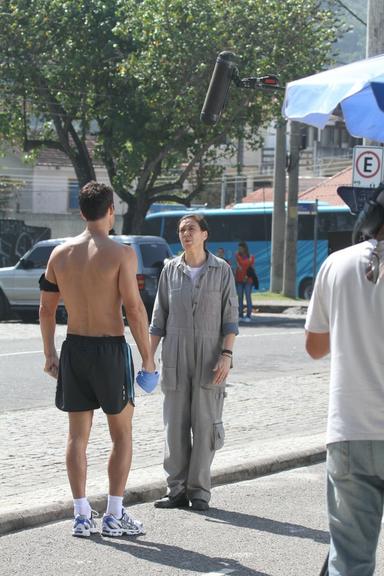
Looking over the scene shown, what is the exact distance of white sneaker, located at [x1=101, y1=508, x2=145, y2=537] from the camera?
6.57 meters

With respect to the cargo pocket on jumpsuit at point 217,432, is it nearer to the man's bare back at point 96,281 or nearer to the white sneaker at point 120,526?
the white sneaker at point 120,526

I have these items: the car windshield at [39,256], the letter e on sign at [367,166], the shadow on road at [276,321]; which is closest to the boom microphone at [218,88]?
the letter e on sign at [367,166]

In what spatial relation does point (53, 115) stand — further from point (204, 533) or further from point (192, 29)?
point (204, 533)

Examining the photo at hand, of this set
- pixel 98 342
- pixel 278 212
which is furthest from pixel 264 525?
pixel 278 212

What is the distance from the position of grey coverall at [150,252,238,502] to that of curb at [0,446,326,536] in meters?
0.30

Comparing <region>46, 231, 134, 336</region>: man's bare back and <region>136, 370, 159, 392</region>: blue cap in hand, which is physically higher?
<region>46, 231, 134, 336</region>: man's bare back

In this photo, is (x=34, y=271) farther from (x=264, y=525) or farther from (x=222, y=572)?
(x=222, y=572)

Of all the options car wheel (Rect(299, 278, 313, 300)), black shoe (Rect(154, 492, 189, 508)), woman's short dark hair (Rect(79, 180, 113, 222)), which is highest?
woman's short dark hair (Rect(79, 180, 113, 222))

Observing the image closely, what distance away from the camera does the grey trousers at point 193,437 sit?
737 cm

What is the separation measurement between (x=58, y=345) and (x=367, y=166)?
6597 millimetres

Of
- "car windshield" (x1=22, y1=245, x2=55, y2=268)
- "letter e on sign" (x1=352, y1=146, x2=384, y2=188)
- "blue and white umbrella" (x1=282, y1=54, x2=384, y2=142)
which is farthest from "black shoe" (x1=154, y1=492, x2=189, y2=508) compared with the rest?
"car windshield" (x1=22, y1=245, x2=55, y2=268)

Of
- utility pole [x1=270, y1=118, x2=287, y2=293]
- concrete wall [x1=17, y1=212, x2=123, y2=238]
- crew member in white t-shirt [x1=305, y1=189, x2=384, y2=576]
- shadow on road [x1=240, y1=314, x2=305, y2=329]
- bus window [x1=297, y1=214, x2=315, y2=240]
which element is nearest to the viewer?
crew member in white t-shirt [x1=305, y1=189, x2=384, y2=576]

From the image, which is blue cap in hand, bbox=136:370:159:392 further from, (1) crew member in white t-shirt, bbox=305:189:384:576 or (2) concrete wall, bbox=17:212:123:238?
(2) concrete wall, bbox=17:212:123:238

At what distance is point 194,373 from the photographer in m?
7.41
